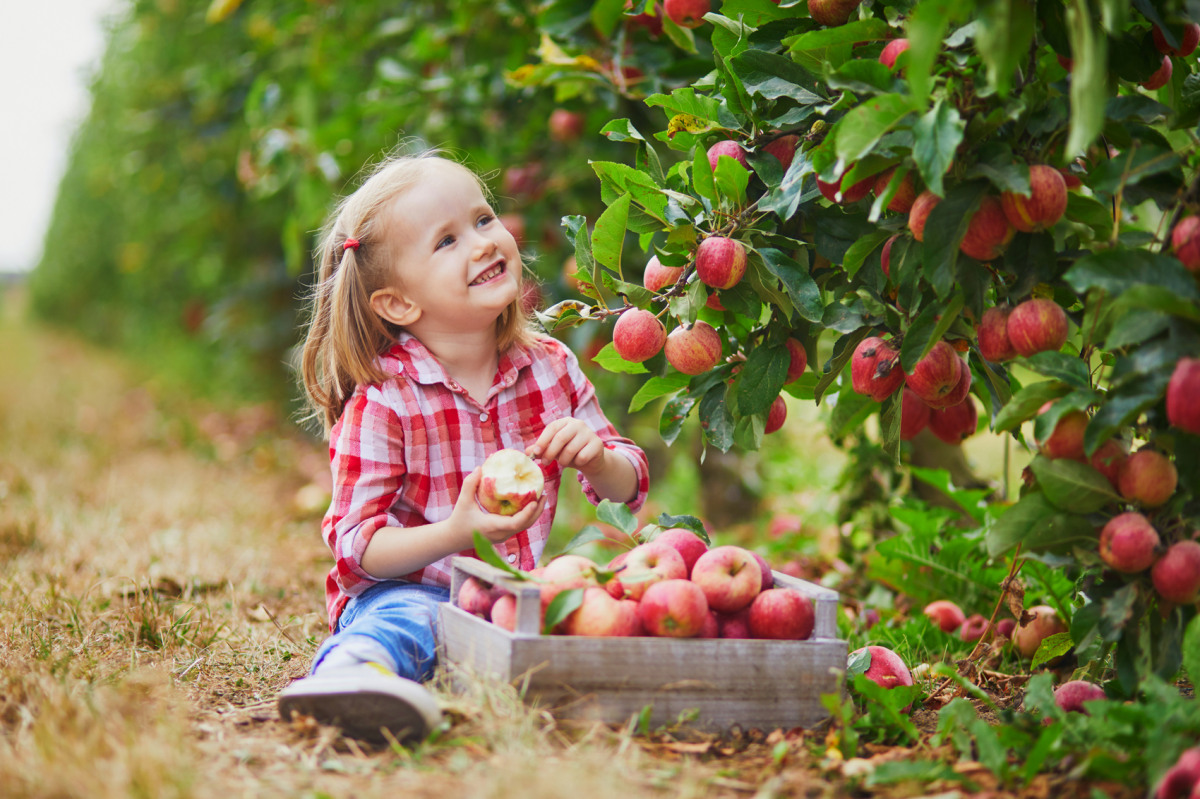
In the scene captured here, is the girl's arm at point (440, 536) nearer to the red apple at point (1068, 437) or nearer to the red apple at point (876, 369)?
the red apple at point (876, 369)

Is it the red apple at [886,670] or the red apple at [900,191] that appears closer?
the red apple at [900,191]

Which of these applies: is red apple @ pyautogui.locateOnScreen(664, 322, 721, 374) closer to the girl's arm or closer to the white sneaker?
the girl's arm

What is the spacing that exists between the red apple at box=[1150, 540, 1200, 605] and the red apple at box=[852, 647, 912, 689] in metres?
0.58

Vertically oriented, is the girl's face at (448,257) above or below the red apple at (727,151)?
below

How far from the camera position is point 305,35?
4.49m

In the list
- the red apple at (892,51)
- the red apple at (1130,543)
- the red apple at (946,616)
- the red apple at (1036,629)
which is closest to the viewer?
the red apple at (1130,543)

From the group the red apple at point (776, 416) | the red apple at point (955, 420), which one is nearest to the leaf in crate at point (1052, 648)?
the red apple at point (955, 420)

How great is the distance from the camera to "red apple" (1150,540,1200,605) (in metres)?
1.29

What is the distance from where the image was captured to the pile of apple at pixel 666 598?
1487 mm

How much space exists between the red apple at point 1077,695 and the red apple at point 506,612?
0.88 metres

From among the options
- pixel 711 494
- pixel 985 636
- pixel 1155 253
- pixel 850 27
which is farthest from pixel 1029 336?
pixel 711 494

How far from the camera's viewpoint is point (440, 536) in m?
1.73

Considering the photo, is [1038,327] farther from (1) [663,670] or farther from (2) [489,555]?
(2) [489,555]

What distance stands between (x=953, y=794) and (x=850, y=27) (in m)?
1.11
